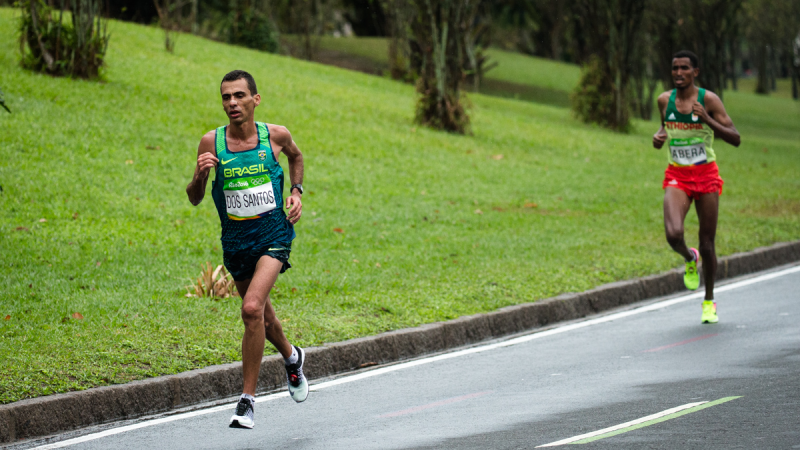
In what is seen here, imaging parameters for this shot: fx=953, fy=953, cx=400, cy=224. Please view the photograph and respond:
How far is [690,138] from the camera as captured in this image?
29.9 feet

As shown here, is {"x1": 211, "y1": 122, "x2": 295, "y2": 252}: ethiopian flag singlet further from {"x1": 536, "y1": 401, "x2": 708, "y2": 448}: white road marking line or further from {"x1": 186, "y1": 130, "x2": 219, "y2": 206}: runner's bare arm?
{"x1": 536, "y1": 401, "x2": 708, "y2": 448}: white road marking line

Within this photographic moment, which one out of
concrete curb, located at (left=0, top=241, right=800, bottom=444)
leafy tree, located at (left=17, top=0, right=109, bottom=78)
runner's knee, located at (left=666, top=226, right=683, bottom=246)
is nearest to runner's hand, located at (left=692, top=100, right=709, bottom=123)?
runner's knee, located at (left=666, top=226, right=683, bottom=246)

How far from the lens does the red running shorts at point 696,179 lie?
9.10 meters

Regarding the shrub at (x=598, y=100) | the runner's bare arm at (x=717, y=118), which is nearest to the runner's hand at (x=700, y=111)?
the runner's bare arm at (x=717, y=118)

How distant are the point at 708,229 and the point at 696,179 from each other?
496 millimetres

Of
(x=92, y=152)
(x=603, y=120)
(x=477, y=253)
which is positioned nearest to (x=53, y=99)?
(x=92, y=152)

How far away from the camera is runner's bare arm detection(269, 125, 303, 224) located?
590 centimetres

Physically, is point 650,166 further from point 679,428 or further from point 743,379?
point 679,428

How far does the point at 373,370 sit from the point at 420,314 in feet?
4.02

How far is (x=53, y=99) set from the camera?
16.5 meters

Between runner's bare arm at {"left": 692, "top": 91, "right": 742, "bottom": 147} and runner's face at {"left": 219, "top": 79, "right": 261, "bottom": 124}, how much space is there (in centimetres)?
475

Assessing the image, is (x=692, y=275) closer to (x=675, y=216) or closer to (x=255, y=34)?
(x=675, y=216)

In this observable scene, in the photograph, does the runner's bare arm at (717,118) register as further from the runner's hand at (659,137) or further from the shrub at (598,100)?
the shrub at (598,100)

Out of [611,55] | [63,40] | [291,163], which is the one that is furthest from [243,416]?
[611,55]
